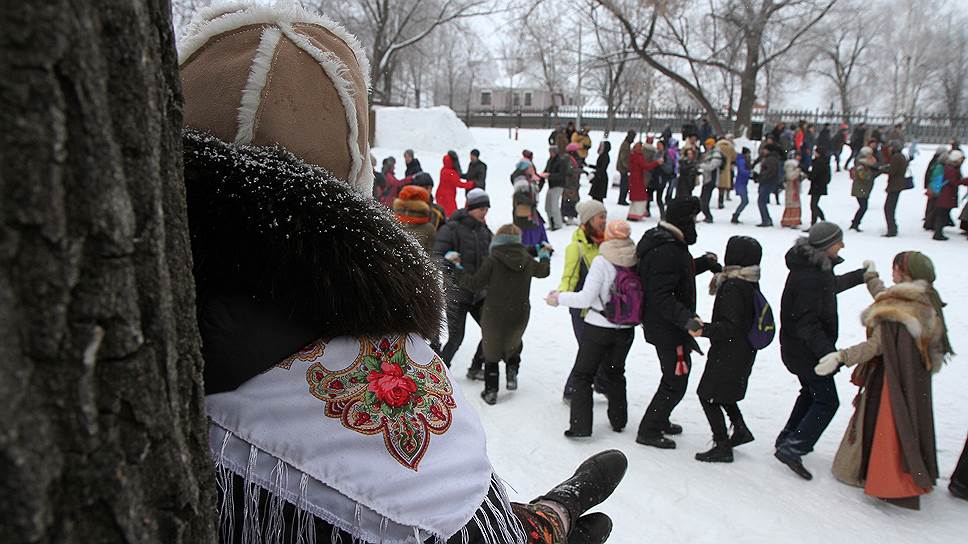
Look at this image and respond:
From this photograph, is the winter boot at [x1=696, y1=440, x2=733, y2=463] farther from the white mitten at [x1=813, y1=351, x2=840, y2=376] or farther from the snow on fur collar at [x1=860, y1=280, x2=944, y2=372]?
the snow on fur collar at [x1=860, y1=280, x2=944, y2=372]

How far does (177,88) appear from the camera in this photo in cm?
78

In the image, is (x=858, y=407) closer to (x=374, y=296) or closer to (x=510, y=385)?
(x=510, y=385)

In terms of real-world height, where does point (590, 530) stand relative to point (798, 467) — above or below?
above

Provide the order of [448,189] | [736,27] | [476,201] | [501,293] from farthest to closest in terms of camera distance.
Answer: [736,27]
[448,189]
[476,201]
[501,293]

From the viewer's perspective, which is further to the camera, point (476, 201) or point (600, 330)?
point (476, 201)

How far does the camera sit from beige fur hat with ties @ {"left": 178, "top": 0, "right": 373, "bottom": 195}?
1.23m

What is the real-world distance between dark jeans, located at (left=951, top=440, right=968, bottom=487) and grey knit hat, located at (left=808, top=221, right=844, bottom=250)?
148 centimetres

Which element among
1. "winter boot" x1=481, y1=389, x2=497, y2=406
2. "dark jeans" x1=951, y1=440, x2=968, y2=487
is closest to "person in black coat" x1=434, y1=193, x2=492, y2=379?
"winter boot" x1=481, y1=389, x2=497, y2=406

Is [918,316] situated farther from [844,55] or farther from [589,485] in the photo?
[844,55]

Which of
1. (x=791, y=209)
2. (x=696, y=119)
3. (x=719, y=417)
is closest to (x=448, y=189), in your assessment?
(x=791, y=209)

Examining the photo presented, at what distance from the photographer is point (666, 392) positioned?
187 inches

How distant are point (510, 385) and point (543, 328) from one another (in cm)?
174

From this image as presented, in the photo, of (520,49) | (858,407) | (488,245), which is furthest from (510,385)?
(520,49)

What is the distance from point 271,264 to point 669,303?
3.75 metres
